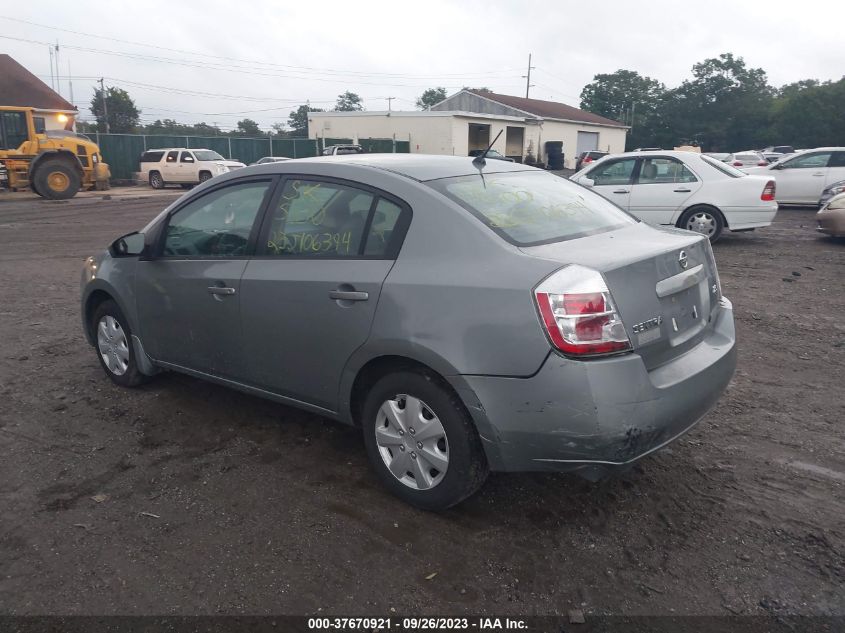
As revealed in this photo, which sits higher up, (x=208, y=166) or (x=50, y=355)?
(x=208, y=166)

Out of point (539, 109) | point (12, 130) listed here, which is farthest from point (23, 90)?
point (539, 109)

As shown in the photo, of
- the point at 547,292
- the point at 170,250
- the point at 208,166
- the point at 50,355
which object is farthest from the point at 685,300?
the point at 208,166

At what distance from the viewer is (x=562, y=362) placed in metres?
2.66

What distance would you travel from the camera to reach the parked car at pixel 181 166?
90.4 feet

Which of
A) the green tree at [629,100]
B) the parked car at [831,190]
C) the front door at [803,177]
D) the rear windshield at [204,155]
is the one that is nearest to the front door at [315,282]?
the parked car at [831,190]

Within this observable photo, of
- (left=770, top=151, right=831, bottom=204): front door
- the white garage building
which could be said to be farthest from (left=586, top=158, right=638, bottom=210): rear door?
the white garage building

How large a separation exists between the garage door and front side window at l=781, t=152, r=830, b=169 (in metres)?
37.8

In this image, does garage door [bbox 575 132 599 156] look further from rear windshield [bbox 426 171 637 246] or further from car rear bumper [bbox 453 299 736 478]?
car rear bumper [bbox 453 299 736 478]

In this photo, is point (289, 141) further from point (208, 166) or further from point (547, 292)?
point (547, 292)

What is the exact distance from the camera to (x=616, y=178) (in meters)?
11.0

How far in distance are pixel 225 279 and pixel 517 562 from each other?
2221 mm

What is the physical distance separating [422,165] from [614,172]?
8.32 metres

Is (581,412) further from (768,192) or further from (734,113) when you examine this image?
(734,113)

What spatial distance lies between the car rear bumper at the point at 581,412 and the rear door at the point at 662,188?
827cm
